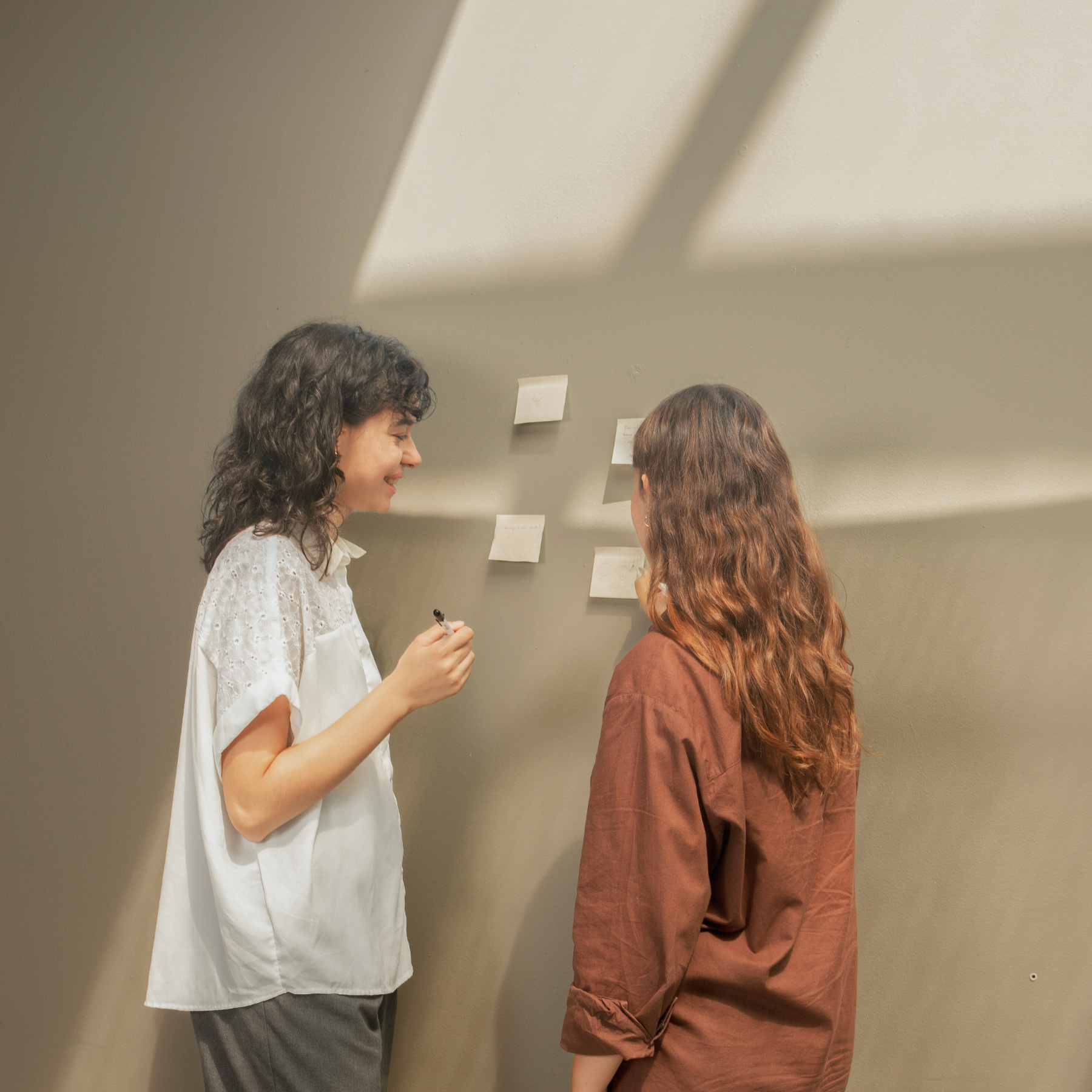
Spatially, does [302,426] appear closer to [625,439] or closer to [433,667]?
[433,667]

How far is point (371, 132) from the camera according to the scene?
1645 millimetres

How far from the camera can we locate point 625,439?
1396 millimetres

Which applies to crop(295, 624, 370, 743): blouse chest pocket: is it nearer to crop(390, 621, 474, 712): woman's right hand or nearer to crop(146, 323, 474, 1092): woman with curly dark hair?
crop(146, 323, 474, 1092): woman with curly dark hair

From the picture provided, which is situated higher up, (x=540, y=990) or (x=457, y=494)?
(x=457, y=494)

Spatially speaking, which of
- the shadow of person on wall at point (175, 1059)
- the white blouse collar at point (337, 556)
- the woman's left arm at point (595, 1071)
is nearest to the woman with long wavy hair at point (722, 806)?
the woman's left arm at point (595, 1071)

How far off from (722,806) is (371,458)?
723mm

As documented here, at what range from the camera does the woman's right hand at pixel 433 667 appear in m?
1.07

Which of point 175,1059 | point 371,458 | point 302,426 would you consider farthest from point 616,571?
point 175,1059

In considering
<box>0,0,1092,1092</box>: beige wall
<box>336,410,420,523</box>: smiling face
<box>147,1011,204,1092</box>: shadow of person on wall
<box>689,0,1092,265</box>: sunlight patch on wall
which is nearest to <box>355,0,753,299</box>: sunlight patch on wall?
<box>0,0,1092,1092</box>: beige wall

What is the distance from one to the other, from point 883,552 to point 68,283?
1878mm

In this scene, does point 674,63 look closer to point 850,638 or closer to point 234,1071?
point 850,638

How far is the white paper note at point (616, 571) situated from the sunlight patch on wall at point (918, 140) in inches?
20.8

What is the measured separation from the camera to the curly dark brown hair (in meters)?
1.16

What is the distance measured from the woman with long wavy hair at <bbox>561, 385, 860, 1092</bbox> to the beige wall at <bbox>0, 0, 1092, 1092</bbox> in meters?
0.32
